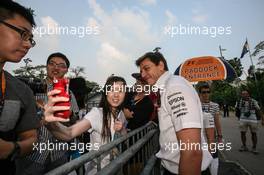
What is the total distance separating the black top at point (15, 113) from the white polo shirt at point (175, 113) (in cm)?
106

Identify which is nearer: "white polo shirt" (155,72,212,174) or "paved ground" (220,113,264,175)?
"white polo shirt" (155,72,212,174)

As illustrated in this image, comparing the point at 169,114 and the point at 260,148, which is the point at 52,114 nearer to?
the point at 169,114

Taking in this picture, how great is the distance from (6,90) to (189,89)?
4.47 ft

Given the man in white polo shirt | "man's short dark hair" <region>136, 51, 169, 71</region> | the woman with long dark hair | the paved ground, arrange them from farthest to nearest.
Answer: the paved ground → "man's short dark hair" <region>136, 51, 169, 71</region> → the woman with long dark hair → the man in white polo shirt

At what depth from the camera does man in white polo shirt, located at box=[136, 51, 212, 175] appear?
5.95ft

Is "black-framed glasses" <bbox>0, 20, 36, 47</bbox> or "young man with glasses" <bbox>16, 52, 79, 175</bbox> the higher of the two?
"black-framed glasses" <bbox>0, 20, 36, 47</bbox>

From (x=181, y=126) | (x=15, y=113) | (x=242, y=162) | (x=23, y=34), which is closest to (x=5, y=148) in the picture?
(x=15, y=113)

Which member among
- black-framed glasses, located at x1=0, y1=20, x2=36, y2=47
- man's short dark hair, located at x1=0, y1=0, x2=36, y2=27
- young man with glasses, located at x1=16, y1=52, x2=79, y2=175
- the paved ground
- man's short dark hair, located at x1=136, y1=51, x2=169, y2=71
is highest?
man's short dark hair, located at x1=0, y1=0, x2=36, y2=27

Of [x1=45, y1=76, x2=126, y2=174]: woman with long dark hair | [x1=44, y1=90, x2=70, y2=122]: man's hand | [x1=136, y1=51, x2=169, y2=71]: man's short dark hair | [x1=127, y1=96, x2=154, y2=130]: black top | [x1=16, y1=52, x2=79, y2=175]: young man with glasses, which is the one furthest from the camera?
[x1=127, y1=96, x2=154, y2=130]: black top

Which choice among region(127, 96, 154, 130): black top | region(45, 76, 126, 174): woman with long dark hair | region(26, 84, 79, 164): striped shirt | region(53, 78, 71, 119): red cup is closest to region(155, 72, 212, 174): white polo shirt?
region(45, 76, 126, 174): woman with long dark hair

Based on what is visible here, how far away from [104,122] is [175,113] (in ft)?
3.24

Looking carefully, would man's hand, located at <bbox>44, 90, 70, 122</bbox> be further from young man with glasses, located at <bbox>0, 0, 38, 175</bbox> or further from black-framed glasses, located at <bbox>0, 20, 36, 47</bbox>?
black-framed glasses, located at <bbox>0, 20, 36, 47</bbox>

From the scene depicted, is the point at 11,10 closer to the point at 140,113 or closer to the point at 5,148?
the point at 5,148

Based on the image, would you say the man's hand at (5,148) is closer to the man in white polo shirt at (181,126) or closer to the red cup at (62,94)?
the red cup at (62,94)
